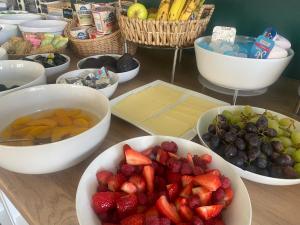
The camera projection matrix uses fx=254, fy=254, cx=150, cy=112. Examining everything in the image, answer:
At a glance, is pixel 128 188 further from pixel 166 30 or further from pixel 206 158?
pixel 166 30

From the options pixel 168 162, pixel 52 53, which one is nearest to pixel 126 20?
pixel 52 53

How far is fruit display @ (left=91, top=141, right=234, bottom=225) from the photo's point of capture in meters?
0.35

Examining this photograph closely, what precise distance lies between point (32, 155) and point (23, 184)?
4.5 inches

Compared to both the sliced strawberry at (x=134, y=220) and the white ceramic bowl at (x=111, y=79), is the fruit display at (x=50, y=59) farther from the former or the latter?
the sliced strawberry at (x=134, y=220)

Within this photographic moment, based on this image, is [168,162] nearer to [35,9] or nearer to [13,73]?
[13,73]

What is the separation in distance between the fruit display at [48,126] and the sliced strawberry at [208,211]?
10.7 inches

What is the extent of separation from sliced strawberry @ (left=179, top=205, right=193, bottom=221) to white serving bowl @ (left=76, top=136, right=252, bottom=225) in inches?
2.4

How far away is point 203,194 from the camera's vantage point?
37 centimetres

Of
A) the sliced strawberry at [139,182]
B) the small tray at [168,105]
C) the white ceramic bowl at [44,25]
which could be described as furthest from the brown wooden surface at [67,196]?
the white ceramic bowl at [44,25]

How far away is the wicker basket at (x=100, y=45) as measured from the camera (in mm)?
944

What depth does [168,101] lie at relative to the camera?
71 centimetres

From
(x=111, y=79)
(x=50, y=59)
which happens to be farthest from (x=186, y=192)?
(x=50, y=59)

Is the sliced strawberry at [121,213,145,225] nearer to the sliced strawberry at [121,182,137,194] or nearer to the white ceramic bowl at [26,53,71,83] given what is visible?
the sliced strawberry at [121,182,137,194]

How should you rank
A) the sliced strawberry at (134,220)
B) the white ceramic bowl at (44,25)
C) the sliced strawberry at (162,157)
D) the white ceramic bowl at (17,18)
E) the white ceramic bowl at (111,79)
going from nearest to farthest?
the sliced strawberry at (134,220) → the sliced strawberry at (162,157) → the white ceramic bowl at (111,79) → the white ceramic bowl at (44,25) → the white ceramic bowl at (17,18)
